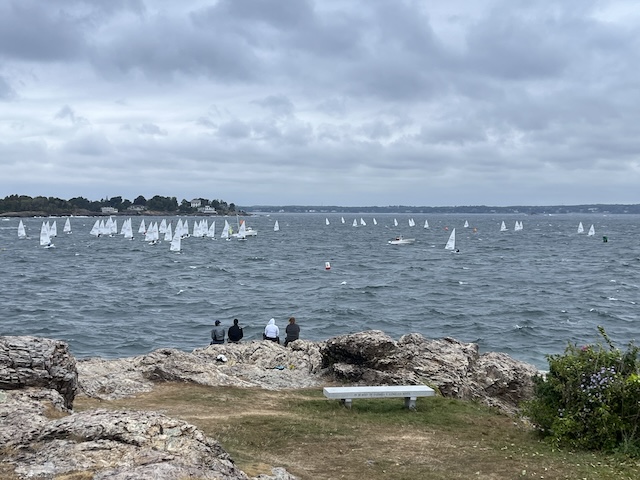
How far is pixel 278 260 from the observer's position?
75625mm

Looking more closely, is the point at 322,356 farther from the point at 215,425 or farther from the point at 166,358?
the point at 215,425

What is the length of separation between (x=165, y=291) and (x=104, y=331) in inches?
600

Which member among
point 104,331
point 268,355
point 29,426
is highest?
point 29,426

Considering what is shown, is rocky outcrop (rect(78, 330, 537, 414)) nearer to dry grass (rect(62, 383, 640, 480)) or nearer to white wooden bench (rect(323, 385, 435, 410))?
dry grass (rect(62, 383, 640, 480))

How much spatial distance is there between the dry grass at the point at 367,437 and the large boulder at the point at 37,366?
1254 millimetres

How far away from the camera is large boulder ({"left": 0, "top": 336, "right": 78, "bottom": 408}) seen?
420 inches

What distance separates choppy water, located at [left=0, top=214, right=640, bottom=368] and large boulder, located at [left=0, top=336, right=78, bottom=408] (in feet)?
56.0

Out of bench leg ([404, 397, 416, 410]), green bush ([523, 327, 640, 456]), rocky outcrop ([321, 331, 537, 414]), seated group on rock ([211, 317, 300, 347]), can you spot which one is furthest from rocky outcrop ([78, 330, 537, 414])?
green bush ([523, 327, 640, 456])

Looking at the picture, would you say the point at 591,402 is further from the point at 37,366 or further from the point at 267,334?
the point at 267,334

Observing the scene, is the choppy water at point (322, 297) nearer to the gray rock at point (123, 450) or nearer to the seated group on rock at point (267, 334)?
the seated group on rock at point (267, 334)

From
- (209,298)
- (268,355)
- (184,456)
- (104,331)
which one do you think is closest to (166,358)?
(268,355)

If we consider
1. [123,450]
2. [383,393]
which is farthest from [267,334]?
[123,450]

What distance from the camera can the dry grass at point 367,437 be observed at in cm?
917

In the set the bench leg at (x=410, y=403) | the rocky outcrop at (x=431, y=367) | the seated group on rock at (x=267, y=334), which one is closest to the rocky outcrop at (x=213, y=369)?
the rocky outcrop at (x=431, y=367)
